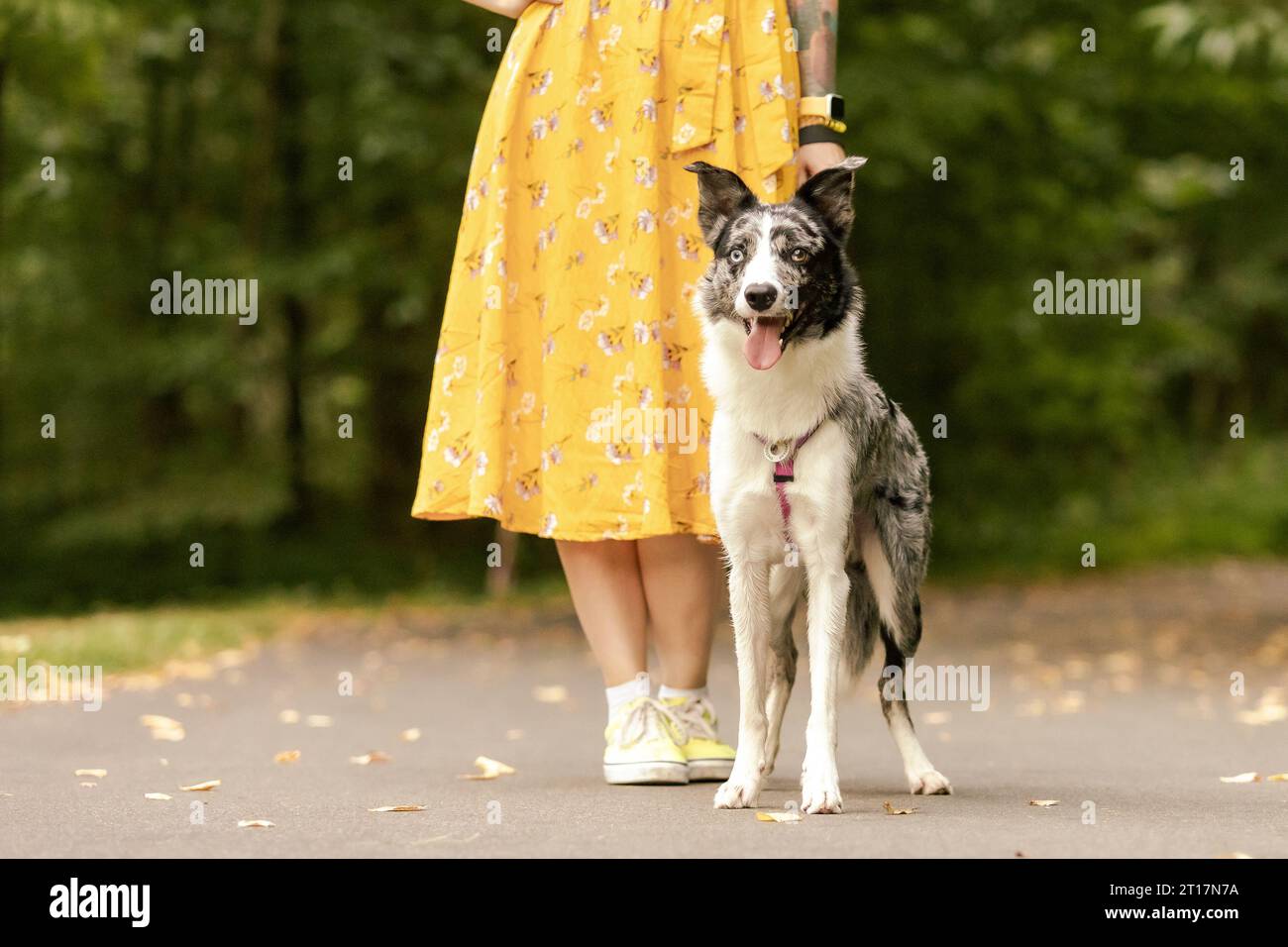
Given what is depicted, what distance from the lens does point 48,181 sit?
14219 mm

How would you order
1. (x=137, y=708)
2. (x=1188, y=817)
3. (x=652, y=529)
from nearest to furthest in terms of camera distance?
(x=1188, y=817) → (x=652, y=529) → (x=137, y=708)

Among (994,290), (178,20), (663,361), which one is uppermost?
(178,20)

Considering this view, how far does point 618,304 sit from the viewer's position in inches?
206

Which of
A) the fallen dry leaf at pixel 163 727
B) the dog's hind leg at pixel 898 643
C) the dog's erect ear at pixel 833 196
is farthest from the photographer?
the fallen dry leaf at pixel 163 727

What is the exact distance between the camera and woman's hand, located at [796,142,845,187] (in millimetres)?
5070

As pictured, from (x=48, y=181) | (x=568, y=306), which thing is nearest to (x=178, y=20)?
(x=48, y=181)

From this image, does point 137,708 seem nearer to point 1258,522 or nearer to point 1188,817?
point 1188,817

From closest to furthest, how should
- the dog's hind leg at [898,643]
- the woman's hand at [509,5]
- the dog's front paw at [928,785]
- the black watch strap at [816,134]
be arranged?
the dog's hind leg at [898,643]
the dog's front paw at [928,785]
the black watch strap at [816,134]
the woman's hand at [509,5]

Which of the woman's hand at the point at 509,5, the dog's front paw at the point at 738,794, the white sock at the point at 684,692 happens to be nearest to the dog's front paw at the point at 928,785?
the dog's front paw at the point at 738,794

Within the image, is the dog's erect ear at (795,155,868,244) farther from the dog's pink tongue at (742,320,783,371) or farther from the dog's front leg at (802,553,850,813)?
the dog's front leg at (802,553,850,813)

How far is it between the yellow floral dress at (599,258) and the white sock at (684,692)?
0.50 meters

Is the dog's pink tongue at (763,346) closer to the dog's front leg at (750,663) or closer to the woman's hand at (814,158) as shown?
the dog's front leg at (750,663)

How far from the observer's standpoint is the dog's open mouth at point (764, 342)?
434 cm
